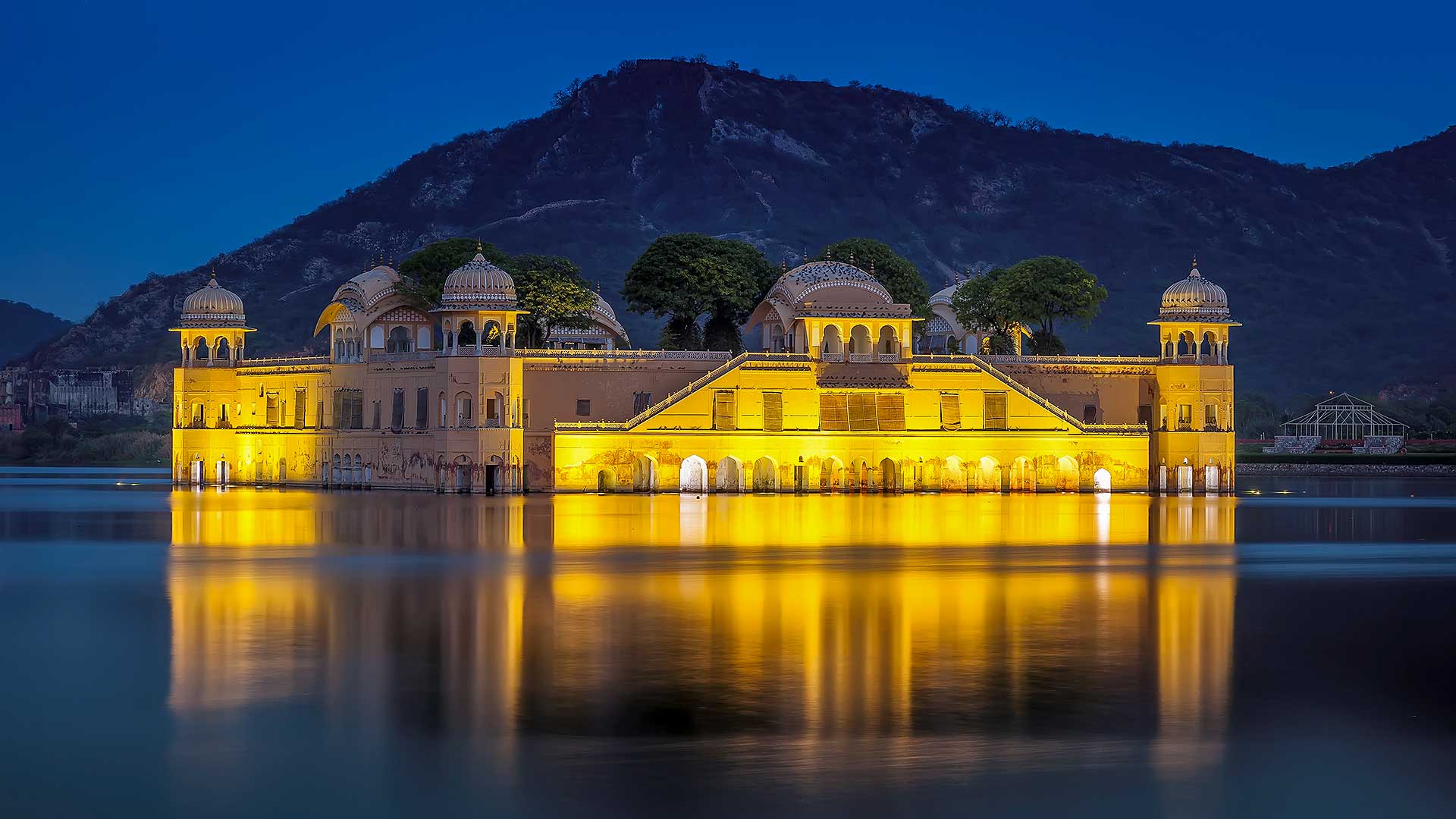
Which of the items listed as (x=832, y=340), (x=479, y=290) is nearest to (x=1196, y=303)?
(x=832, y=340)

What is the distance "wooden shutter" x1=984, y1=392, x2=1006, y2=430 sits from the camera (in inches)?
2793

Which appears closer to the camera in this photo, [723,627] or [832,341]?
[723,627]

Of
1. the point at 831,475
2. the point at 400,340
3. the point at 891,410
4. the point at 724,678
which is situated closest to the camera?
the point at 724,678

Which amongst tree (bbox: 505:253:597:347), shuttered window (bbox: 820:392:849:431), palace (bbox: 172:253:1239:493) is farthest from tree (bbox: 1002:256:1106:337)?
tree (bbox: 505:253:597:347)

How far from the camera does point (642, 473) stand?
67.5 m

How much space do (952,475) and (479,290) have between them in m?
18.8

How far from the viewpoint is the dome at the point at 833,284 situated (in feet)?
234

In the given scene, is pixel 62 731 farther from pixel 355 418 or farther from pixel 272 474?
pixel 272 474

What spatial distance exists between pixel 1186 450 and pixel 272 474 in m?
36.3

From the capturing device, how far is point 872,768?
49.9ft

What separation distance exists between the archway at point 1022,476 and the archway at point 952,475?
1.84 metres

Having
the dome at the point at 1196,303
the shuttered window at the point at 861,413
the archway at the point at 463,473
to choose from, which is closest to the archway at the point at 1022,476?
the shuttered window at the point at 861,413

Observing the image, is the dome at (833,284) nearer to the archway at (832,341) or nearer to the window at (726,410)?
the archway at (832,341)

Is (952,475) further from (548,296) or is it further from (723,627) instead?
(723,627)
